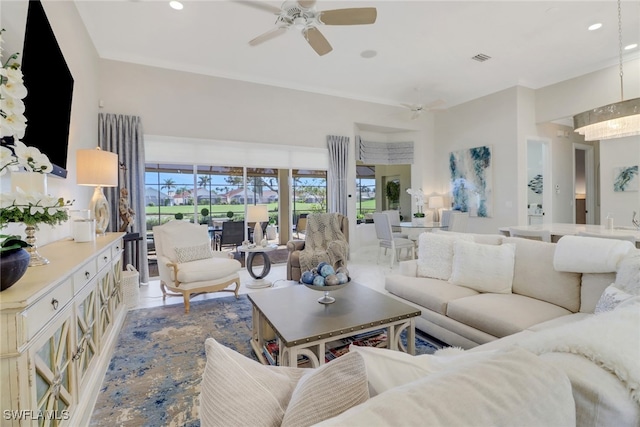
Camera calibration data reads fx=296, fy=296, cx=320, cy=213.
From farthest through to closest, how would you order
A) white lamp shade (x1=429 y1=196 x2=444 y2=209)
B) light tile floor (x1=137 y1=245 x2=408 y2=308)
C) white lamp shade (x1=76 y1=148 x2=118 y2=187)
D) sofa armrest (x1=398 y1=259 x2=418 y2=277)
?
1. white lamp shade (x1=429 y1=196 x2=444 y2=209)
2. light tile floor (x1=137 y1=245 x2=408 y2=308)
3. sofa armrest (x1=398 y1=259 x2=418 y2=277)
4. white lamp shade (x1=76 y1=148 x2=118 y2=187)

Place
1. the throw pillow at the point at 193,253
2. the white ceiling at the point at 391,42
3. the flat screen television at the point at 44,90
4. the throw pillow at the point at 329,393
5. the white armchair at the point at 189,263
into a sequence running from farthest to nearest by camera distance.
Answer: the throw pillow at the point at 193,253, the white ceiling at the point at 391,42, the white armchair at the point at 189,263, the flat screen television at the point at 44,90, the throw pillow at the point at 329,393

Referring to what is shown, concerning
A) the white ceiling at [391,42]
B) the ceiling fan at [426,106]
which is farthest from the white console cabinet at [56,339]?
A: the ceiling fan at [426,106]

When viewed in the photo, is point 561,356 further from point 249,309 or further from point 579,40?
point 579,40

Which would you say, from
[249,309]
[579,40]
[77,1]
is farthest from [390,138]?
[77,1]

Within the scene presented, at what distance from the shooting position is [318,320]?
1982 millimetres

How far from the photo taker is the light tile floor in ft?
12.6

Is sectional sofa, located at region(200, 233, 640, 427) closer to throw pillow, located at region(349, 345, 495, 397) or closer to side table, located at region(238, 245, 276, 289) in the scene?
throw pillow, located at region(349, 345, 495, 397)

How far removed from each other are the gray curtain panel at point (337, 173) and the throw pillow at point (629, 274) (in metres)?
4.59

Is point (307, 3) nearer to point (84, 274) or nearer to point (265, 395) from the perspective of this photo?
point (84, 274)

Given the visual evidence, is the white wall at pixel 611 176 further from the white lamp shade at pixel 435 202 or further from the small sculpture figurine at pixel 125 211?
the small sculpture figurine at pixel 125 211

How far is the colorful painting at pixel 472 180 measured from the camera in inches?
240

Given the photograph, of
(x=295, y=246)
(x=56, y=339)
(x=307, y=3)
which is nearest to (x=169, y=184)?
(x=295, y=246)

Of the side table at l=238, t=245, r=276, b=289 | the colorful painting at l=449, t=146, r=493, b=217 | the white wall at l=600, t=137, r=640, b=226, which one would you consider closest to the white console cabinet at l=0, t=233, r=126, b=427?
the side table at l=238, t=245, r=276, b=289

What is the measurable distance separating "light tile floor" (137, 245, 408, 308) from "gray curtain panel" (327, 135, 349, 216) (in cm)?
114
